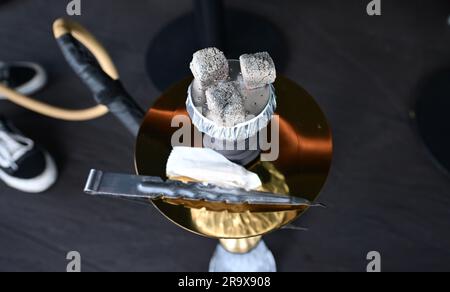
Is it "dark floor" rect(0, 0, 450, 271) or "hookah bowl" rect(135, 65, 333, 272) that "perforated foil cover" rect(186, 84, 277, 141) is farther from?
"dark floor" rect(0, 0, 450, 271)

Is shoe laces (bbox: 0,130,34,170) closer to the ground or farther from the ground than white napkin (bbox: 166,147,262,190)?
farther from the ground

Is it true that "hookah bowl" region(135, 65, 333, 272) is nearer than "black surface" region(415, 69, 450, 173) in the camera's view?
Yes

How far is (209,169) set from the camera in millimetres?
560

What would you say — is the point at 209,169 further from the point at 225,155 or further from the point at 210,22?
the point at 210,22

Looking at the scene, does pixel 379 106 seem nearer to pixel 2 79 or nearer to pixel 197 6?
pixel 197 6

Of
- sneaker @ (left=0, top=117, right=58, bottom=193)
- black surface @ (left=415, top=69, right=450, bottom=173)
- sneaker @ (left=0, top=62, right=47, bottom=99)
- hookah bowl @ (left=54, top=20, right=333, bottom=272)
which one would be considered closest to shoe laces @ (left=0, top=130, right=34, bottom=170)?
sneaker @ (left=0, top=117, right=58, bottom=193)

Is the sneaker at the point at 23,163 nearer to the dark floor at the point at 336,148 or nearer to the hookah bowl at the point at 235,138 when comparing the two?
the dark floor at the point at 336,148

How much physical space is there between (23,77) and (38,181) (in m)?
0.27

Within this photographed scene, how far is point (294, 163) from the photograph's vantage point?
64 cm

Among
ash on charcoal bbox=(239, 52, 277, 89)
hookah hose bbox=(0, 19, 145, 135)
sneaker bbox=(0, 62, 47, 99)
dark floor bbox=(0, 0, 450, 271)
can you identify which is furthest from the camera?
sneaker bbox=(0, 62, 47, 99)

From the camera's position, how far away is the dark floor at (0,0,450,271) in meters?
0.88

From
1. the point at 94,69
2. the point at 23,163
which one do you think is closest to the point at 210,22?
the point at 94,69

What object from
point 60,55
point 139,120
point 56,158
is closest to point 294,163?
point 139,120
